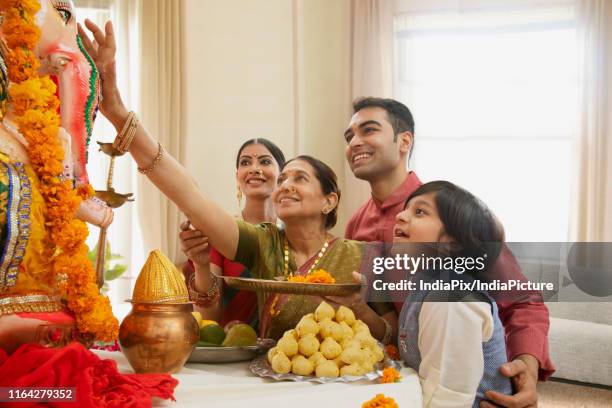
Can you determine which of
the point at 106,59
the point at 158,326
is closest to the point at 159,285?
the point at 158,326

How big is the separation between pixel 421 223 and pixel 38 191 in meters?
1.04

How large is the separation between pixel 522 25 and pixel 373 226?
168 inches

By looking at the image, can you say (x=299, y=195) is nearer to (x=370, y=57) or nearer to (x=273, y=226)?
(x=273, y=226)

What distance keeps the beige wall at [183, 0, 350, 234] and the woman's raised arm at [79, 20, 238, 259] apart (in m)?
3.64

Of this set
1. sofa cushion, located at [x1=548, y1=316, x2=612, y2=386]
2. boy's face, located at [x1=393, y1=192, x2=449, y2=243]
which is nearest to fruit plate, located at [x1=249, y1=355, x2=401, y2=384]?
boy's face, located at [x1=393, y1=192, x2=449, y2=243]

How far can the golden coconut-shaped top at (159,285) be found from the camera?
5.51 feet

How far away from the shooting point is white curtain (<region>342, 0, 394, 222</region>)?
6836 mm

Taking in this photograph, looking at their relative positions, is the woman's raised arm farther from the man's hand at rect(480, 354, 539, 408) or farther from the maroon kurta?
the man's hand at rect(480, 354, 539, 408)

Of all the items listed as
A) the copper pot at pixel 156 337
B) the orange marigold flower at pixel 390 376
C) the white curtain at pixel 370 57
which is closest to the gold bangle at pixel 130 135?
the copper pot at pixel 156 337

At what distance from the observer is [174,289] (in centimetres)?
171

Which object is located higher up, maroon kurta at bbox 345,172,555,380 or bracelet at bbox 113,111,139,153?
bracelet at bbox 113,111,139,153

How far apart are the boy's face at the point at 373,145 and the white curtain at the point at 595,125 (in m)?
3.66

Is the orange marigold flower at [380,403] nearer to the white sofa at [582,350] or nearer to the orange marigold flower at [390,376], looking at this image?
the orange marigold flower at [390,376]

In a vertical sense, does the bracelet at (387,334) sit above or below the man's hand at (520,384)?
above
